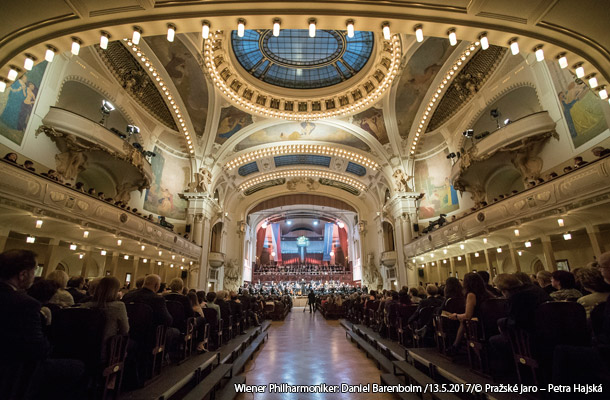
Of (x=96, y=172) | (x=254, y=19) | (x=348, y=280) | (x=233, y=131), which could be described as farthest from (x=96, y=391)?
(x=348, y=280)

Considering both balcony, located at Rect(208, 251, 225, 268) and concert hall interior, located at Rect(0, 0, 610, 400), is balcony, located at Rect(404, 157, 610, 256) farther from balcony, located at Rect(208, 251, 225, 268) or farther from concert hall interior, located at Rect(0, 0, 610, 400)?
balcony, located at Rect(208, 251, 225, 268)

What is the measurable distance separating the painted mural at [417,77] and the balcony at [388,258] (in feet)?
25.6

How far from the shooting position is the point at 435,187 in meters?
16.6

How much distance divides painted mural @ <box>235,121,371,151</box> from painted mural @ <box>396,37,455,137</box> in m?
2.98

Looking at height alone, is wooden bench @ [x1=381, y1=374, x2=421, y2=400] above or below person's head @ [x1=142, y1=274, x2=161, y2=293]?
below

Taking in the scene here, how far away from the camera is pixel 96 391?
247 cm

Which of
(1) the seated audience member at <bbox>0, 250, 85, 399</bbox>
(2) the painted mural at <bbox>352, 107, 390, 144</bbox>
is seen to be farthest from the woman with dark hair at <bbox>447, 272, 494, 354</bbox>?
A: (2) the painted mural at <bbox>352, 107, 390, 144</bbox>

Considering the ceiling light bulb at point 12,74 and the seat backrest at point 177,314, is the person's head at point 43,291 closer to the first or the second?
the seat backrest at point 177,314

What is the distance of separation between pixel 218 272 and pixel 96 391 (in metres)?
18.7

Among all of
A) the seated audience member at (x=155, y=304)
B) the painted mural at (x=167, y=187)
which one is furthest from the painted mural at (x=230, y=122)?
the seated audience member at (x=155, y=304)

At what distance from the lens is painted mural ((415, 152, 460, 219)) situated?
15.7 metres

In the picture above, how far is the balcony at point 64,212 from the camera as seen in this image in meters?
6.33

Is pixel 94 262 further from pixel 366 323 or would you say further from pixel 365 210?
pixel 365 210

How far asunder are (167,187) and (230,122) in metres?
5.14
